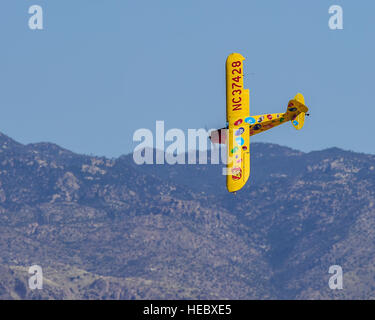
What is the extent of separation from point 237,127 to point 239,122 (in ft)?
3.69

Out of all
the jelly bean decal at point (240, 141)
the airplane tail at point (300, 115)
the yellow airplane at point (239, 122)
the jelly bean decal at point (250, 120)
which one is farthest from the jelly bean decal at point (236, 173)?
the airplane tail at point (300, 115)

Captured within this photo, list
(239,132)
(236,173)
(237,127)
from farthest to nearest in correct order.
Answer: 1. (237,127)
2. (239,132)
3. (236,173)

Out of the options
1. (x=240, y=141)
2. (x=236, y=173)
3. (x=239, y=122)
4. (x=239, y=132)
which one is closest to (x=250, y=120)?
(x=239, y=122)

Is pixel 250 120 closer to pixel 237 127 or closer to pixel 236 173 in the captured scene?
pixel 237 127

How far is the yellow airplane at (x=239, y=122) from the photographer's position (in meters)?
131

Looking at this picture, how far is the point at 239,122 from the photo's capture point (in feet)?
449

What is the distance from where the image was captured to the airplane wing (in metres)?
131

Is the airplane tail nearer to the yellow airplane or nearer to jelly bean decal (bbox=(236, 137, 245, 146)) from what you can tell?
the yellow airplane
